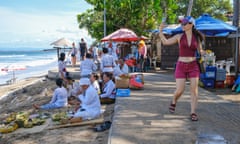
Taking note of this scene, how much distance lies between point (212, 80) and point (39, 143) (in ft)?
21.6

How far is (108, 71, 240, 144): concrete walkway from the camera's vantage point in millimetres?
4422

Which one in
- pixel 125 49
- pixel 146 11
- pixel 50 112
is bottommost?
pixel 50 112

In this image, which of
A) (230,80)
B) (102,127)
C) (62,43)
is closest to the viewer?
(102,127)

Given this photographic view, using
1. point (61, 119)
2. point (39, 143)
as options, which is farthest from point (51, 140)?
point (61, 119)

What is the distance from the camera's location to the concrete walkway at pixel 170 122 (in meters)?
4.42

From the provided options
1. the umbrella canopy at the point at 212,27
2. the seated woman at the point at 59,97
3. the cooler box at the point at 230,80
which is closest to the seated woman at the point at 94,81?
the seated woman at the point at 59,97

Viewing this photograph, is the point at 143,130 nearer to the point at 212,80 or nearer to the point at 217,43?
the point at 212,80

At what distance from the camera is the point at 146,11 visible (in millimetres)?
20375

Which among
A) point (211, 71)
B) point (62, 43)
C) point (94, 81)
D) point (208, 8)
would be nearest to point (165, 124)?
point (94, 81)

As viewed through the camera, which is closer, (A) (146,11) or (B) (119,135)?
(B) (119,135)

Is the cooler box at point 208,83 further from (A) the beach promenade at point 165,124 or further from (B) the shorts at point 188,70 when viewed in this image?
(B) the shorts at point 188,70

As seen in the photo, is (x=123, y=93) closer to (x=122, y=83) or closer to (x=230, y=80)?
(x=122, y=83)

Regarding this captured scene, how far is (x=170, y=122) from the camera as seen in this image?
5.26 m

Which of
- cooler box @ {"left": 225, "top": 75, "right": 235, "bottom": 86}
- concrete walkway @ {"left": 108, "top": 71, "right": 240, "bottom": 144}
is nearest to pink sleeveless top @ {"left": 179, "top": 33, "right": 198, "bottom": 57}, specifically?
concrete walkway @ {"left": 108, "top": 71, "right": 240, "bottom": 144}
